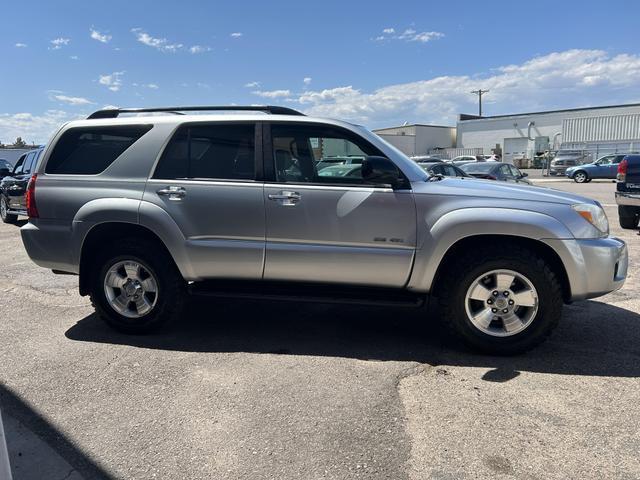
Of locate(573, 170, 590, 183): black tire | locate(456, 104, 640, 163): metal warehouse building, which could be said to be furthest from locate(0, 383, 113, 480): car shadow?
locate(456, 104, 640, 163): metal warehouse building

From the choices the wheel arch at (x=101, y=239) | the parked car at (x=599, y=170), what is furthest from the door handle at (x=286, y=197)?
the parked car at (x=599, y=170)

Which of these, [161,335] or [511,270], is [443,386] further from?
[161,335]

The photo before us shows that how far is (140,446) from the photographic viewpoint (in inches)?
113

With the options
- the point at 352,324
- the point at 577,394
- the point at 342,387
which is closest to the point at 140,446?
the point at 342,387

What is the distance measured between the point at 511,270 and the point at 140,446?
2870 millimetres

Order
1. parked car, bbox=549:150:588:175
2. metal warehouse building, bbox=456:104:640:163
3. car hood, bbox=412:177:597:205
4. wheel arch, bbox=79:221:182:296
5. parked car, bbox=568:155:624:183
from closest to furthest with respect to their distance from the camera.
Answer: car hood, bbox=412:177:597:205, wheel arch, bbox=79:221:182:296, parked car, bbox=568:155:624:183, parked car, bbox=549:150:588:175, metal warehouse building, bbox=456:104:640:163

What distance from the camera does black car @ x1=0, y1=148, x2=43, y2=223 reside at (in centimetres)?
1200

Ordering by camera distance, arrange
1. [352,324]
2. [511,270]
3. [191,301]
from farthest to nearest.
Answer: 1. [191,301]
2. [352,324]
3. [511,270]

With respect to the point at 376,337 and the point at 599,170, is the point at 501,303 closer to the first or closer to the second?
the point at 376,337

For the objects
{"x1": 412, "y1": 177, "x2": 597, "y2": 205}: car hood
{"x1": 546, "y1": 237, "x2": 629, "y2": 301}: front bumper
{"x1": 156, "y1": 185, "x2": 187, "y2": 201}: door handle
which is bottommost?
{"x1": 546, "y1": 237, "x2": 629, "y2": 301}: front bumper

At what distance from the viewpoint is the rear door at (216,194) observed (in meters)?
4.27

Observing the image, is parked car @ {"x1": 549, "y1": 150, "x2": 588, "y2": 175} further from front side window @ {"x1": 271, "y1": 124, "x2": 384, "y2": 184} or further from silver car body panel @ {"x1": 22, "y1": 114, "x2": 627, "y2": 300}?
front side window @ {"x1": 271, "y1": 124, "x2": 384, "y2": 184}

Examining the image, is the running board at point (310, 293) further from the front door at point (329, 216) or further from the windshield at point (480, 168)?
the windshield at point (480, 168)

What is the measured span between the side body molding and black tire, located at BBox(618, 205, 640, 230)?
25.1 ft
